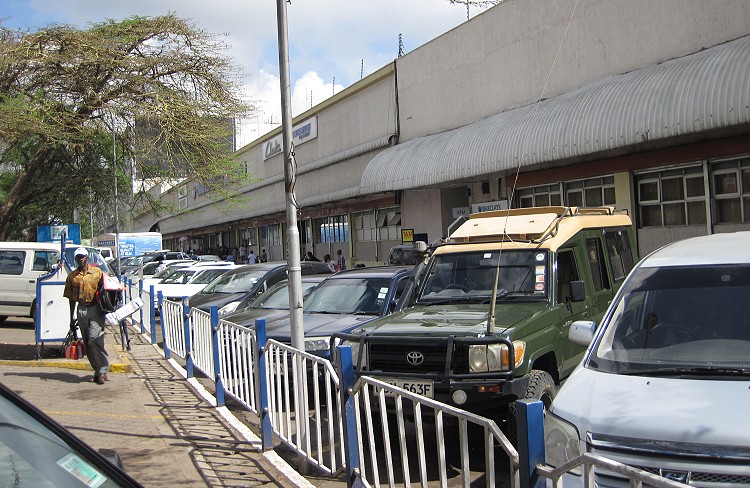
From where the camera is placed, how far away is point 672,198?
15.7 metres

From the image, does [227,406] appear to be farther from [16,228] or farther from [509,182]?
[16,228]

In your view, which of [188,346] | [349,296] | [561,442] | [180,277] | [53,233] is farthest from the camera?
[53,233]

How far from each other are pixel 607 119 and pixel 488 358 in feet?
34.4

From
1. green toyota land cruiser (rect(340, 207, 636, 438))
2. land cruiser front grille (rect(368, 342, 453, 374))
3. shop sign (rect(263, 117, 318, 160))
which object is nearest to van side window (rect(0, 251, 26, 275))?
shop sign (rect(263, 117, 318, 160))

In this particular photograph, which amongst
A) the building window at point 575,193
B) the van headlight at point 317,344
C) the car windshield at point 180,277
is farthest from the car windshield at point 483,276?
the car windshield at point 180,277

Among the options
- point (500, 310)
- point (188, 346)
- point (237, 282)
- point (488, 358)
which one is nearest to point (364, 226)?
point (237, 282)

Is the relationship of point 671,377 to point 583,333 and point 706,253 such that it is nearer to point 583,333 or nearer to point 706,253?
point 583,333

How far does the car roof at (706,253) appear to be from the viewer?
466 cm

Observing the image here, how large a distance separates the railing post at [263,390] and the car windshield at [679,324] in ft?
10.9

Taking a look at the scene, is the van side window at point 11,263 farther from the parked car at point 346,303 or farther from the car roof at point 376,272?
the car roof at point 376,272

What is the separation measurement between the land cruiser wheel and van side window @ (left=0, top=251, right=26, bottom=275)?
52.6ft

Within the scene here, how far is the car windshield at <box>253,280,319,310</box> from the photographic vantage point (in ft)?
37.7

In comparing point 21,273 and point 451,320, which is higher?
point 21,273

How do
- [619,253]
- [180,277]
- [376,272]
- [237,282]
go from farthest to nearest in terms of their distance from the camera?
[180,277] < [237,282] < [376,272] < [619,253]
